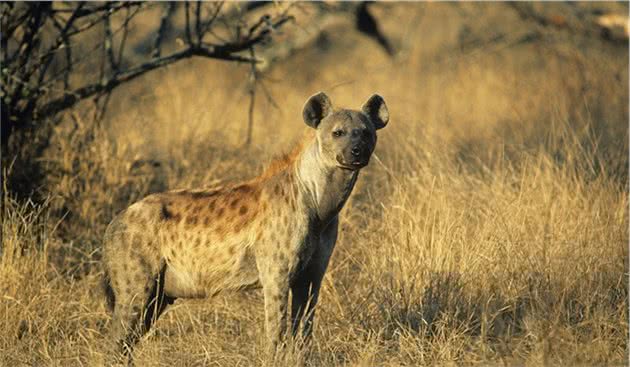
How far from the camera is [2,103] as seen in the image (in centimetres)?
674

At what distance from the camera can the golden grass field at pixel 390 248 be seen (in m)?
5.03

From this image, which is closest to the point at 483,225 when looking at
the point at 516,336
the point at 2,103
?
the point at 516,336

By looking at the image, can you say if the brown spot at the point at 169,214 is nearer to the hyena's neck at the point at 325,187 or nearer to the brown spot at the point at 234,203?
the brown spot at the point at 234,203

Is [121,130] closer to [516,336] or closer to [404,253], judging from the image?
[404,253]

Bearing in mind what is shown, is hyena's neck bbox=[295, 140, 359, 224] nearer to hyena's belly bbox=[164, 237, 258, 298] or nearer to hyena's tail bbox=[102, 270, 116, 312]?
hyena's belly bbox=[164, 237, 258, 298]

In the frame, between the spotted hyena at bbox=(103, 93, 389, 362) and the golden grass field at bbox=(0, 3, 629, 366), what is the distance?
250mm

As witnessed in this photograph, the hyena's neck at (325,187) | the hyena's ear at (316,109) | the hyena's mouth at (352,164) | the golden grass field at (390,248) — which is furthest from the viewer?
the golden grass field at (390,248)

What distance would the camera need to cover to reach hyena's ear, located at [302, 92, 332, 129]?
492 centimetres

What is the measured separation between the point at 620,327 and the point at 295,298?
1.56 metres

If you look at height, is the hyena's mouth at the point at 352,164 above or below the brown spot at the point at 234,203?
above

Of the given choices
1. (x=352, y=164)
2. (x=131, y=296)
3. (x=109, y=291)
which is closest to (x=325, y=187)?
(x=352, y=164)

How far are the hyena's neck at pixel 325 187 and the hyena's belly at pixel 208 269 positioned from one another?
14.7 inches

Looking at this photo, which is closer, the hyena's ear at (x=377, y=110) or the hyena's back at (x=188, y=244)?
the hyena's back at (x=188, y=244)

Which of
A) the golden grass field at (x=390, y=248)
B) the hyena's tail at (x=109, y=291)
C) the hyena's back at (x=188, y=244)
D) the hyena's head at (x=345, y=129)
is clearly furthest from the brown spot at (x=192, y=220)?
the hyena's head at (x=345, y=129)
